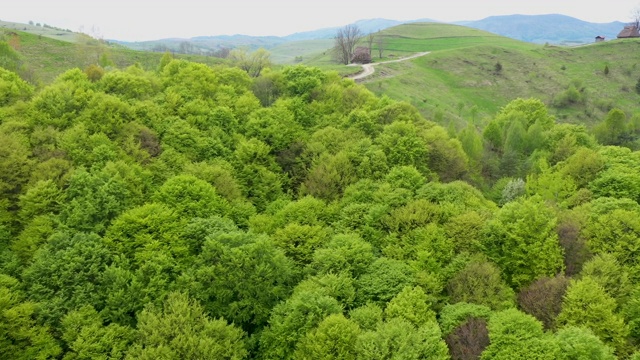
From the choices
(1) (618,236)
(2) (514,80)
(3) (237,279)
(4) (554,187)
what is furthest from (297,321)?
(2) (514,80)

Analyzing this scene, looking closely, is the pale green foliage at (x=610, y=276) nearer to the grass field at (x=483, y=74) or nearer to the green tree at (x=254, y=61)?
the grass field at (x=483, y=74)

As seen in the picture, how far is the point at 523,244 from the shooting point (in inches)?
1200

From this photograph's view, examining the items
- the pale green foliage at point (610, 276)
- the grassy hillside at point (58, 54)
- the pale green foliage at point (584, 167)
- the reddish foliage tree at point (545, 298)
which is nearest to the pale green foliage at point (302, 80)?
the pale green foliage at point (584, 167)

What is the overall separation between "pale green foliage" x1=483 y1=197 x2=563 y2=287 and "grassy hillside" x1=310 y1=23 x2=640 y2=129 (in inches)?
2266

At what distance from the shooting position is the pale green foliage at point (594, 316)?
2455 cm

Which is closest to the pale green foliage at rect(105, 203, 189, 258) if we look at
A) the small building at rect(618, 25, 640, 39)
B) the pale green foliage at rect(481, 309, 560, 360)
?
the pale green foliage at rect(481, 309, 560, 360)

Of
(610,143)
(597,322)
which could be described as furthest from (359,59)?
(597,322)

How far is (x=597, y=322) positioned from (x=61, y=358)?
32.2 meters

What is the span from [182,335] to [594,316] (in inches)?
932

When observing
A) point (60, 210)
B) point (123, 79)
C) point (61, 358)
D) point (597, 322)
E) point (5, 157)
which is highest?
point (123, 79)

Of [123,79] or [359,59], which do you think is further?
[359,59]

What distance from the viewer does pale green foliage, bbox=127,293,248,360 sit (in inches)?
928

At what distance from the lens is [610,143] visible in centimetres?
6638

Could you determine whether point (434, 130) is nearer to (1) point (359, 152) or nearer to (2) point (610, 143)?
(1) point (359, 152)
